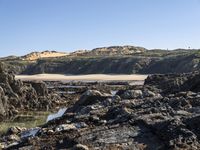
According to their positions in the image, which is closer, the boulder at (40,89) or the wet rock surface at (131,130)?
the wet rock surface at (131,130)

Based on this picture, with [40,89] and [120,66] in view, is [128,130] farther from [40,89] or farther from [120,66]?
[120,66]

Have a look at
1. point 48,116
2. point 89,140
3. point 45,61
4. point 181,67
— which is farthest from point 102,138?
point 45,61

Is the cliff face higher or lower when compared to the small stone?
higher

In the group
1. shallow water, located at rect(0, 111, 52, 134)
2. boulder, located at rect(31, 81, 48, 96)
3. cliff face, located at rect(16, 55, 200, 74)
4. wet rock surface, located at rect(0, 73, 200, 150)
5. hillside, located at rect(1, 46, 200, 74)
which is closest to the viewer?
wet rock surface, located at rect(0, 73, 200, 150)

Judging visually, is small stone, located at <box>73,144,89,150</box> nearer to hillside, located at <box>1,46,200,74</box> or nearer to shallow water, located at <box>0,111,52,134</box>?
shallow water, located at <box>0,111,52,134</box>

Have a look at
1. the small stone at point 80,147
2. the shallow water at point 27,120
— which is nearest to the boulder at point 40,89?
the shallow water at point 27,120

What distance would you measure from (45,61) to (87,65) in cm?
1851

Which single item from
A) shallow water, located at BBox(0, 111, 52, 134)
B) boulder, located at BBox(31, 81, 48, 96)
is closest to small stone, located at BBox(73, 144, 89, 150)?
shallow water, located at BBox(0, 111, 52, 134)

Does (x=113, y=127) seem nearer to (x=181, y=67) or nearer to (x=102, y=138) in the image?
(x=102, y=138)

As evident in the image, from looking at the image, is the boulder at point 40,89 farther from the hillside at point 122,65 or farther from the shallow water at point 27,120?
the hillside at point 122,65

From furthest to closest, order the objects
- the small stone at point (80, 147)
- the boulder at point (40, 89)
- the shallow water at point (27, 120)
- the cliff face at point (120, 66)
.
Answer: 1. the cliff face at point (120, 66)
2. the boulder at point (40, 89)
3. the shallow water at point (27, 120)
4. the small stone at point (80, 147)

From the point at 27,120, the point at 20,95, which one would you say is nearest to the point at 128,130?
the point at 27,120

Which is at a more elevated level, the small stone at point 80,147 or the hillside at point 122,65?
the hillside at point 122,65

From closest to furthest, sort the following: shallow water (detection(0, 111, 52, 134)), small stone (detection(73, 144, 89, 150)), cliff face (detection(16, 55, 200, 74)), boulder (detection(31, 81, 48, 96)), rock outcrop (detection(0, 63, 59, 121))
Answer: small stone (detection(73, 144, 89, 150)) → shallow water (detection(0, 111, 52, 134)) → rock outcrop (detection(0, 63, 59, 121)) → boulder (detection(31, 81, 48, 96)) → cliff face (detection(16, 55, 200, 74))
